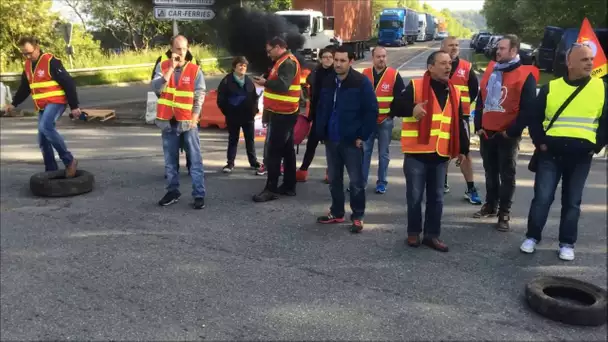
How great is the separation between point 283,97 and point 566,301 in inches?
137

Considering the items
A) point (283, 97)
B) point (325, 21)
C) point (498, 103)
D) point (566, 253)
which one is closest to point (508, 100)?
point (498, 103)

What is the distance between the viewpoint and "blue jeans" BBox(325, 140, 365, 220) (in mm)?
4930

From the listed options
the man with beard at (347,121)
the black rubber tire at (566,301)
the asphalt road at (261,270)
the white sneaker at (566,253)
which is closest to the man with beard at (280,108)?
the asphalt road at (261,270)

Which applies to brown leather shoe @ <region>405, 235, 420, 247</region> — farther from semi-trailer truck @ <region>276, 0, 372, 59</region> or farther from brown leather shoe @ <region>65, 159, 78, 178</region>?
semi-trailer truck @ <region>276, 0, 372, 59</region>

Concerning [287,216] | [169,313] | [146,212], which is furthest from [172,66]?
[169,313]

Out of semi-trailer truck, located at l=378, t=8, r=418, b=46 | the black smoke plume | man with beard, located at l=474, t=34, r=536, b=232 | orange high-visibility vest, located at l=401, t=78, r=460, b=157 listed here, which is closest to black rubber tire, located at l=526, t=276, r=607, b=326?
orange high-visibility vest, located at l=401, t=78, r=460, b=157

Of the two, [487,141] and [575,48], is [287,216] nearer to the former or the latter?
[487,141]

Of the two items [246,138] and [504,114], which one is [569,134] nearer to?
[504,114]

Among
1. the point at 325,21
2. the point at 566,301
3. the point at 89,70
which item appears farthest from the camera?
the point at 325,21

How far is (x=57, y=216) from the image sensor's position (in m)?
5.50

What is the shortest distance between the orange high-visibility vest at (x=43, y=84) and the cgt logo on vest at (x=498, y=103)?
4928 mm

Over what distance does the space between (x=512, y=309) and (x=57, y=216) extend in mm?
4546

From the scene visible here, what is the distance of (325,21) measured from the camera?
2492cm

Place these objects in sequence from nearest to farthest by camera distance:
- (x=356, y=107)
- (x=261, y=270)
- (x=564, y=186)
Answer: (x=261, y=270) → (x=564, y=186) → (x=356, y=107)
